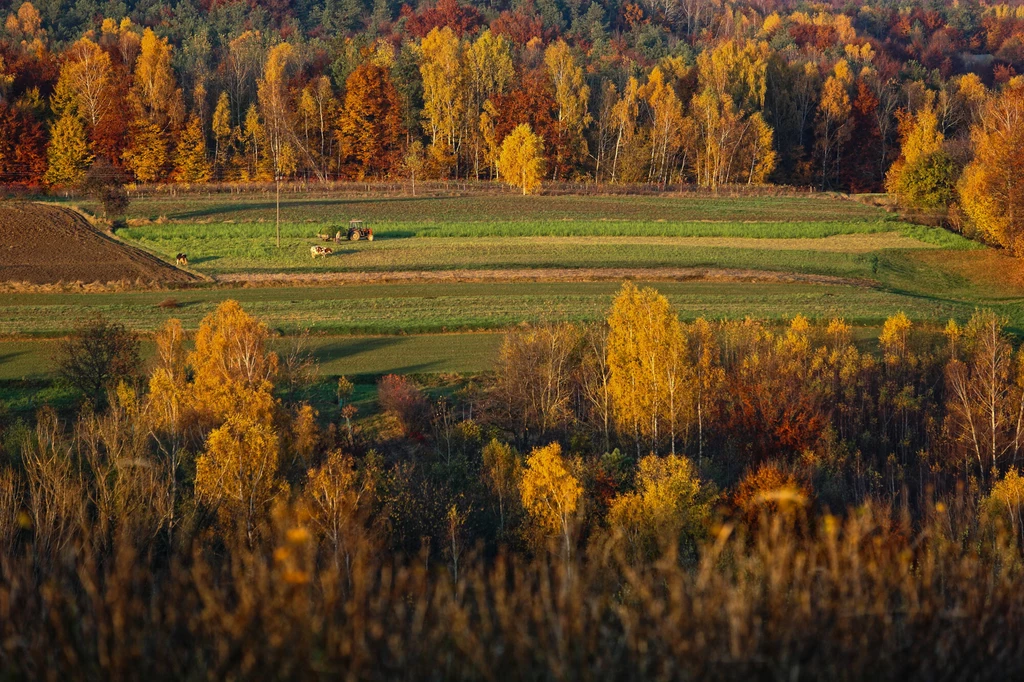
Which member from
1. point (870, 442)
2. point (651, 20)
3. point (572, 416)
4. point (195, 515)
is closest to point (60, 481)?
point (195, 515)

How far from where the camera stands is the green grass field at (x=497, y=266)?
44.6 meters

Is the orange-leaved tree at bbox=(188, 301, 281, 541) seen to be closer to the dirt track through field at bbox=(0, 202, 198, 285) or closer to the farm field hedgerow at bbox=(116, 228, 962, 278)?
the dirt track through field at bbox=(0, 202, 198, 285)

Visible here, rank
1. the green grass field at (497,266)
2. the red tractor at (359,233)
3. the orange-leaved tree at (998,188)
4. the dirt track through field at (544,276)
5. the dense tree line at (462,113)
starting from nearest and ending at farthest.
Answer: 1. the green grass field at (497,266)
2. the dirt track through field at (544,276)
3. the red tractor at (359,233)
4. the orange-leaved tree at (998,188)
5. the dense tree line at (462,113)

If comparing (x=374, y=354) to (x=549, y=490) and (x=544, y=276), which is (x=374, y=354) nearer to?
(x=549, y=490)

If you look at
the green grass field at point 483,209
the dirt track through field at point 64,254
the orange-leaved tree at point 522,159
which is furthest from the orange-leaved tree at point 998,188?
the dirt track through field at point 64,254

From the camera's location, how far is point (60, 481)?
2377cm

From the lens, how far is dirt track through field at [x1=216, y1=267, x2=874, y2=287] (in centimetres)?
5438

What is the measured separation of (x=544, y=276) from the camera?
Result: 55.8 m

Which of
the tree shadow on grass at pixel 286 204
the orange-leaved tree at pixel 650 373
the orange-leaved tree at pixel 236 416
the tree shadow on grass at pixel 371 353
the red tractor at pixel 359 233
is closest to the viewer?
the orange-leaved tree at pixel 236 416

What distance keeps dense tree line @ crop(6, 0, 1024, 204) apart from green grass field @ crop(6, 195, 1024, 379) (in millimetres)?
10190

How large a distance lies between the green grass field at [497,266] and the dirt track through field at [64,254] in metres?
1.91

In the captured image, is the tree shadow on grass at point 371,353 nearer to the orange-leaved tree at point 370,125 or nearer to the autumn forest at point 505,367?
the autumn forest at point 505,367

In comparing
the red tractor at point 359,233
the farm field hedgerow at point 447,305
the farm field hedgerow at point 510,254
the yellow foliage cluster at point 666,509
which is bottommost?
the yellow foliage cluster at point 666,509

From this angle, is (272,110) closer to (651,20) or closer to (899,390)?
(899,390)
